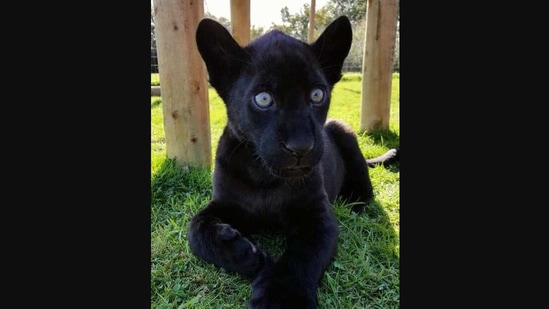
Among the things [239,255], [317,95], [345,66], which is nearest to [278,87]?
[317,95]

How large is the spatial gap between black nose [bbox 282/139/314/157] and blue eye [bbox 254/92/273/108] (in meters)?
0.26

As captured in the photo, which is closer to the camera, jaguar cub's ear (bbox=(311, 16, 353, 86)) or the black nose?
the black nose

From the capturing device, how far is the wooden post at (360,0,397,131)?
5.00 meters

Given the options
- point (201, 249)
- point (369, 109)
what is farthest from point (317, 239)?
point (369, 109)

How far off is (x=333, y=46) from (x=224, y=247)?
131 centimetres

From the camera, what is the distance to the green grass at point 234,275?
197cm

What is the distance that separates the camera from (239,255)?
2090 mm

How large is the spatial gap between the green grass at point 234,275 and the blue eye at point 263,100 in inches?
35.1

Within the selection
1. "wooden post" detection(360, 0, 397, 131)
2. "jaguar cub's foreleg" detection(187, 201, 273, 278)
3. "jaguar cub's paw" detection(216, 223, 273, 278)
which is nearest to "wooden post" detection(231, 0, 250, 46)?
"wooden post" detection(360, 0, 397, 131)

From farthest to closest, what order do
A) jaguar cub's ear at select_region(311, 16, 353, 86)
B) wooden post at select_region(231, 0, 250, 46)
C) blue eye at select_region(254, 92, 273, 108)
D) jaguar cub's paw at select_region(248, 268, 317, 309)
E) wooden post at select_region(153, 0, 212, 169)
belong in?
wooden post at select_region(231, 0, 250, 46) < wooden post at select_region(153, 0, 212, 169) < jaguar cub's ear at select_region(311, 16, 353, 86) < blue eye at select_region(254, 92, 273, 108) < jaguar cub's paw at select_region(248, 268, 317, 309)

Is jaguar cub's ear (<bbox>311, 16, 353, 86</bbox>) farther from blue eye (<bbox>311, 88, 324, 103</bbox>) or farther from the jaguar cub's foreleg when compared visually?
the jaguar cub's foreleg

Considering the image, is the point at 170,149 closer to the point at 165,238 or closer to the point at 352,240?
the point at 165,238

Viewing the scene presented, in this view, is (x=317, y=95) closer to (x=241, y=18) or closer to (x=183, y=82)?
(x=183, y=82)

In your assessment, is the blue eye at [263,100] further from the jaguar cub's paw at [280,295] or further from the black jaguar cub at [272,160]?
the jaguar cub's paw at [280,295]
